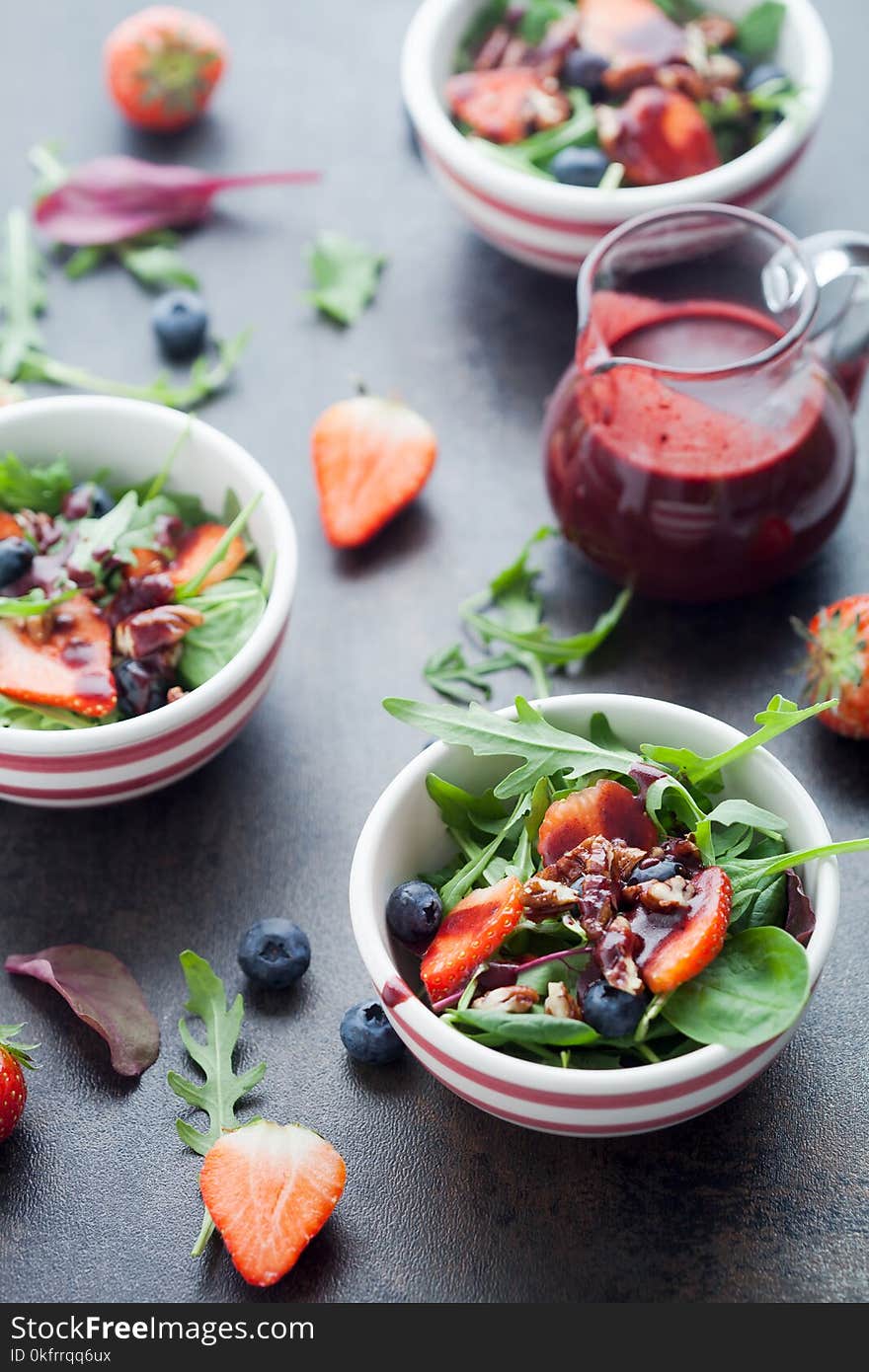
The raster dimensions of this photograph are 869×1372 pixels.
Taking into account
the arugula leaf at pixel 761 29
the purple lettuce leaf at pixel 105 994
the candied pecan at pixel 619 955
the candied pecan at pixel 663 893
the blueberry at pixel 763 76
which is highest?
the arugula leaf at pixel 761 29

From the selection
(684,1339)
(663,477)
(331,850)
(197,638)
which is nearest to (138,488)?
(197,638)

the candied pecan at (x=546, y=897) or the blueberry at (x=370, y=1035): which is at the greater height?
the candied pecan at (x=546, y=897)

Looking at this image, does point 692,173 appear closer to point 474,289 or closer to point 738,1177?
point 474,289

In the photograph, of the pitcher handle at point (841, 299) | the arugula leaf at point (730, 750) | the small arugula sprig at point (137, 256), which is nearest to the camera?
the arugula leaf at point (730, 750)

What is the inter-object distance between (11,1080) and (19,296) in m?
1.11

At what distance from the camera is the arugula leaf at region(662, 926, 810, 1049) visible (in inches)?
45.1

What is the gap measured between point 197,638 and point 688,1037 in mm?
644

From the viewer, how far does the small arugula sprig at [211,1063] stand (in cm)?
137

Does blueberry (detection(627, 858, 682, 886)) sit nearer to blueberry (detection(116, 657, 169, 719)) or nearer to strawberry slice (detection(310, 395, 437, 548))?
blueberry (detection(116, 657, 169, 719))

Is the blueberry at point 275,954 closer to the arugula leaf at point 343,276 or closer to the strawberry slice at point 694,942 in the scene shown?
the strawberry slice at point 694,942

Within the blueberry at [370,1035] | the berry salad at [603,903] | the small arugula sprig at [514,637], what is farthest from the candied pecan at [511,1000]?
the small arugula sprig at [514,637]

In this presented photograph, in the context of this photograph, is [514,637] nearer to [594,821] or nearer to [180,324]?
[594,821]

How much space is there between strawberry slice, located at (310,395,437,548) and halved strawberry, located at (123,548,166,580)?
0.26m

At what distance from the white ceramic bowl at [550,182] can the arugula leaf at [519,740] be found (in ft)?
2.44
